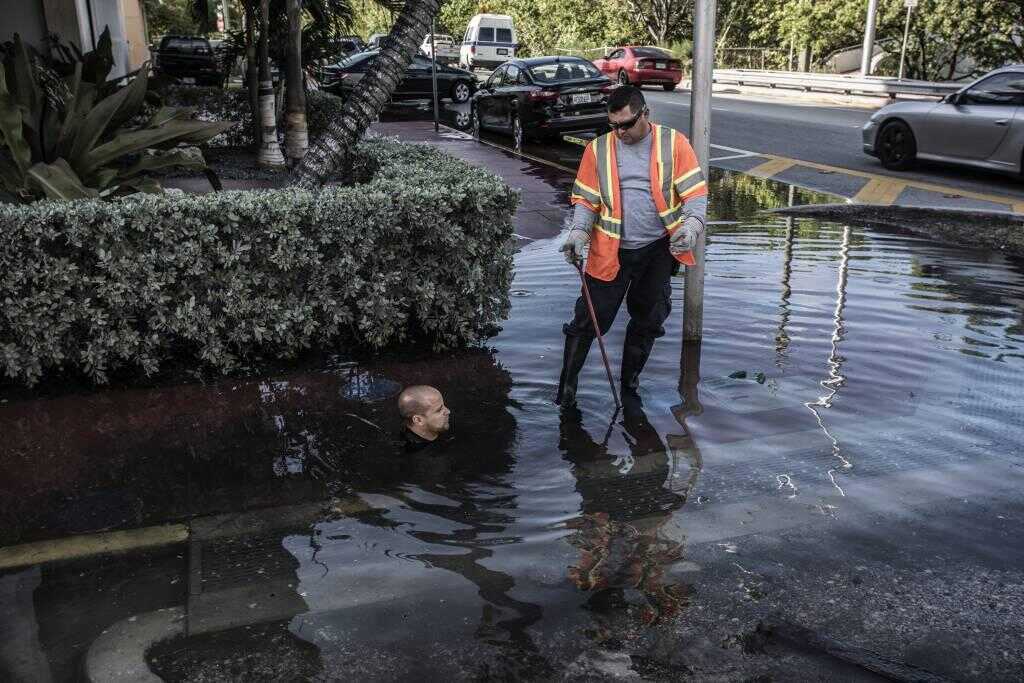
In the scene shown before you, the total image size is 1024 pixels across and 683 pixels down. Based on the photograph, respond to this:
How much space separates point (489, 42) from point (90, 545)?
39.3 meters

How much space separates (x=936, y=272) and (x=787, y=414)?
4085 mm

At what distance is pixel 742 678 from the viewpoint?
3.29 metres

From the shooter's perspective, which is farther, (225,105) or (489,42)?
(489,42)

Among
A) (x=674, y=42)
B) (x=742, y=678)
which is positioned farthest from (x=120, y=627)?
(x=674, y=42)

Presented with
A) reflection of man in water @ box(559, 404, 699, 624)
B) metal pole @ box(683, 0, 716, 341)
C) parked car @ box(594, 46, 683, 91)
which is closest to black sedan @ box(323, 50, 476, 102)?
parked car @ box(594, 46, 683, 91)

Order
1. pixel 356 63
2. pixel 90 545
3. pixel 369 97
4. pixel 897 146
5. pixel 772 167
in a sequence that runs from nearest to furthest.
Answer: pixel 90 545, pixel 369 97, pixel 897 146, pixel 772 167, pixel 356 63

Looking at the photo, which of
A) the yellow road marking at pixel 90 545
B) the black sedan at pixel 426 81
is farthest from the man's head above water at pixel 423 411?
the black sedan at pixel 426 81

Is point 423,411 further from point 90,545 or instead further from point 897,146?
point 897,146

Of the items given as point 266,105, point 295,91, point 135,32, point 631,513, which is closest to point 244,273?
point 631,513

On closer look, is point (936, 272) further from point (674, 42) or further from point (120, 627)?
point (674, 42)

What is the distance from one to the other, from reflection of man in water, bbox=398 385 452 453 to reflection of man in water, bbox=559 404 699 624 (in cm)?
67

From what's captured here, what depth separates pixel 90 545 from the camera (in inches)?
164

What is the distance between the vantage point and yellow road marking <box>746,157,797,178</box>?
49.6 feet

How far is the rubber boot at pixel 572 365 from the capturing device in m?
5.76
